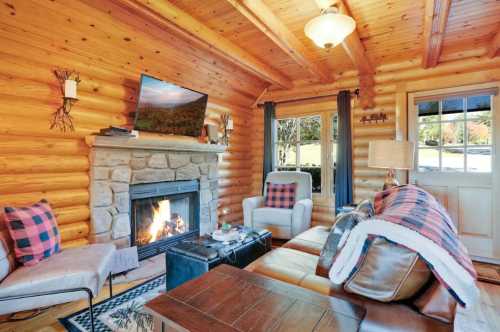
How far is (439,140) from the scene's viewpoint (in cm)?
342

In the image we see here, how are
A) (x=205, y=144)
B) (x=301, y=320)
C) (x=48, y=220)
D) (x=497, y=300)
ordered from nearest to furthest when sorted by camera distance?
1. (x=301, y=320)
2. (x=48, y=220)
3. (x=497, y=300)
4. (x=205, y=144)

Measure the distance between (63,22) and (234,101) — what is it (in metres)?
2.63

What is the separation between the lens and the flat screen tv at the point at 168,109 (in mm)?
2980

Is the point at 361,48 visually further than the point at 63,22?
Yes

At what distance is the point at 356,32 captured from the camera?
294 centimetres

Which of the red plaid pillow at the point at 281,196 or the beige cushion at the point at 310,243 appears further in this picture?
the red plaid pillow at the point at 281,196

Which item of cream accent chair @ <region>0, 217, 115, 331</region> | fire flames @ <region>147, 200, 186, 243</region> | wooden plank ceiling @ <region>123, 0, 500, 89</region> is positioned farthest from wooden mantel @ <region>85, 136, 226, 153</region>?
wooden plank ceiling @ <region>123, 0, 500, 89</region>

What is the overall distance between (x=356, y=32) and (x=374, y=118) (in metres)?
1.34

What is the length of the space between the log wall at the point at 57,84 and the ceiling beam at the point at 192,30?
314mm

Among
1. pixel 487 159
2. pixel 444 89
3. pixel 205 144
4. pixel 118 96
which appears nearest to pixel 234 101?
pixel 205 144

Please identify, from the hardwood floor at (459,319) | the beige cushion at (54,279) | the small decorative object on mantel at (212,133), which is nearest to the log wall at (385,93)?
the small decorative object on mantel at (212,133)

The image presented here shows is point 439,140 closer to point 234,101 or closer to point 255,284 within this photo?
point 234,101

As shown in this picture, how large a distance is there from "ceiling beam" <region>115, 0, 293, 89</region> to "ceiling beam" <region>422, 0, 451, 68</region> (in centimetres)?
189

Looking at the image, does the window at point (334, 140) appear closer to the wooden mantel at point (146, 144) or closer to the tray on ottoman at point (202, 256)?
the wooden mantel at point (146, 144)
